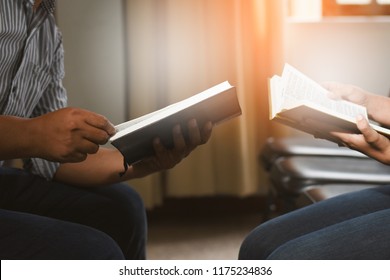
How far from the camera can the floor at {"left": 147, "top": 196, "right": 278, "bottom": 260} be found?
2.30 m

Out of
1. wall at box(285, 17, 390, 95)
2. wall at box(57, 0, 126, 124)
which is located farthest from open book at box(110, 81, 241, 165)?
wall at box(285, 17, 390, 95)

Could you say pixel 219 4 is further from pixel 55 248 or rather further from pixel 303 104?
pixel 55 248

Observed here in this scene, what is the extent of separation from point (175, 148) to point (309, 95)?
0.94 ft

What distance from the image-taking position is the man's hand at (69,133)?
92 cm

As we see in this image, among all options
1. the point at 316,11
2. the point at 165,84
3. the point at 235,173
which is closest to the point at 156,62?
the point at 165,84

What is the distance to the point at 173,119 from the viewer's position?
940 millimetres

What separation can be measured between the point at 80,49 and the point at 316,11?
3.76 feet

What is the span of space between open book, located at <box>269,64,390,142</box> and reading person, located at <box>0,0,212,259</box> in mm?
146

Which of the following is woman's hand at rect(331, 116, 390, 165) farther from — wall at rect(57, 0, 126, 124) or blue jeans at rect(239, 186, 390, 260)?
wall at rect(57, 0, 126, 124)

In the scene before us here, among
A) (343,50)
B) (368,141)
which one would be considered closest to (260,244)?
(368,141)

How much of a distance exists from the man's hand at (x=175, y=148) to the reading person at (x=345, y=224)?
235mm

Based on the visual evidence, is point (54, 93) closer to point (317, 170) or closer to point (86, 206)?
point (86, 206)

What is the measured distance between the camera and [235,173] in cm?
267

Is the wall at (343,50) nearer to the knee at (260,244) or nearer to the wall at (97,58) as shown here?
the wall at (97,58)
